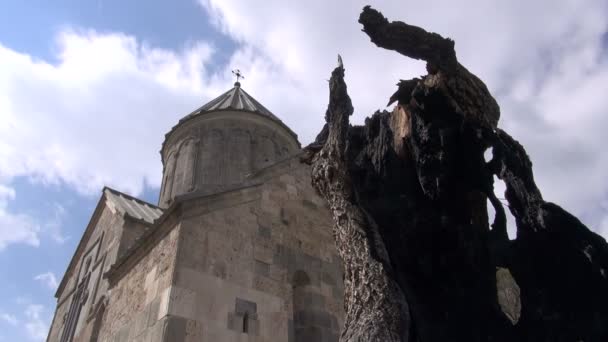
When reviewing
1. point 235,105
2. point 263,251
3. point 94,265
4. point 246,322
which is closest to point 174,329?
point 246,322

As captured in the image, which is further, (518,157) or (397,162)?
(397,162)

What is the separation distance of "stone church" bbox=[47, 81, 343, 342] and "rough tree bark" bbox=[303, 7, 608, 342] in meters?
2.80

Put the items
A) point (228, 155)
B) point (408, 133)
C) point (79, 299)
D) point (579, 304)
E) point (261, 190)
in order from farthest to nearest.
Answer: point (228, 155) → point (79, 299) → point (261, 190) → point (408, 133) → point (579, 304)

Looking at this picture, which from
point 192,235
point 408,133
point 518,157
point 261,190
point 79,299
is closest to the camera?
point 518,157

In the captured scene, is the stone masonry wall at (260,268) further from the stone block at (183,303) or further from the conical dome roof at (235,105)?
the conical dome roof at (235,105)

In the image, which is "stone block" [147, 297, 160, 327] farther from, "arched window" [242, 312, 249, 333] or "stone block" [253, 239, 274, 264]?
"stone block" [253, 239, 274, 264]

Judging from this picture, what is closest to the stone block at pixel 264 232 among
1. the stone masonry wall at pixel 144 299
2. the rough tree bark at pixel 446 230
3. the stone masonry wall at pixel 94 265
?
the stone masonry wall at pixel 144 299

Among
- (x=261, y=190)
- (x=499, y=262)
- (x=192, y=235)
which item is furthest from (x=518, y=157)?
(x=261, y=190)

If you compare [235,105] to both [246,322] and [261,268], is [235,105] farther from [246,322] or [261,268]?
[246,322]

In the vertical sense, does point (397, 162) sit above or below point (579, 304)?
above

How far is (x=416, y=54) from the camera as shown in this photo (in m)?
3.38

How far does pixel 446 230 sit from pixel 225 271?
3.57m

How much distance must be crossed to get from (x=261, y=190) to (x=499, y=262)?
14.5 feet

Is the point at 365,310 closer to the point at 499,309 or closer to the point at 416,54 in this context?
the point at 499,309
